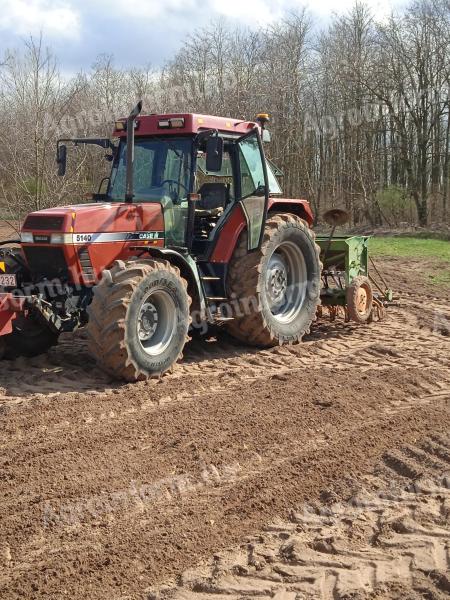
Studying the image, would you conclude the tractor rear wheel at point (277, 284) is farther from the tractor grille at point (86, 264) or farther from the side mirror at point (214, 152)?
the tractor grille at point (86, 264)

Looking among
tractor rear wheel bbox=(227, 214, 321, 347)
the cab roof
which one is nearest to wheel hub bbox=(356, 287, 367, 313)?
tractor rear wheel bbox=(227, 214, 321, 347)

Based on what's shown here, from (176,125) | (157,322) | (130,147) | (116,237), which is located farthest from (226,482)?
(176,125)

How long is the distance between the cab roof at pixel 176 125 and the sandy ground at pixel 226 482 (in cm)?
227

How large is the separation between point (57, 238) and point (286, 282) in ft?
9.18

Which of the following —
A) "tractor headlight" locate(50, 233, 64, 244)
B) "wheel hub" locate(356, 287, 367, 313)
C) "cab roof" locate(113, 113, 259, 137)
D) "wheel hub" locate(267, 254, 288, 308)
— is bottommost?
"wheel hub" locate(356, 287, 367, 313)

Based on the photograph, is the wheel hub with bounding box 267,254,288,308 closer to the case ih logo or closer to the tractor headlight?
the case ih logo

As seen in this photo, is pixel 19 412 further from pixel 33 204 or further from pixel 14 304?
pixel 33 204

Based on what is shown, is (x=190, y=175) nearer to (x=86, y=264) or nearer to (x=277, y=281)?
(x=86, y=264)

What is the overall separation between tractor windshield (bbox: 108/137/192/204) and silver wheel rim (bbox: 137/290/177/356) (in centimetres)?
109

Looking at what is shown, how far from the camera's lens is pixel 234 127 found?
24.4ft

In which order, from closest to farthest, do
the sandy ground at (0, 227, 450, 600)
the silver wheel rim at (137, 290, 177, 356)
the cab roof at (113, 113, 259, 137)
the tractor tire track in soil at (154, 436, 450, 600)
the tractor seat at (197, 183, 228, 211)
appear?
the tractor tire track in soil at (154, 436, 450, 600), the sandy ground at (0, 227, 450, 600), the silver wheel rim at (137, 290, 177, 356), the cab roof at (113, 113, 259, 137), the tractor seat at (197, 183, 228, 211)

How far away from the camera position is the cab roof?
6.93 metres

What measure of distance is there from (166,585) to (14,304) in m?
3.40

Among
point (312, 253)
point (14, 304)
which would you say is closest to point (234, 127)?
point (312, 253)
